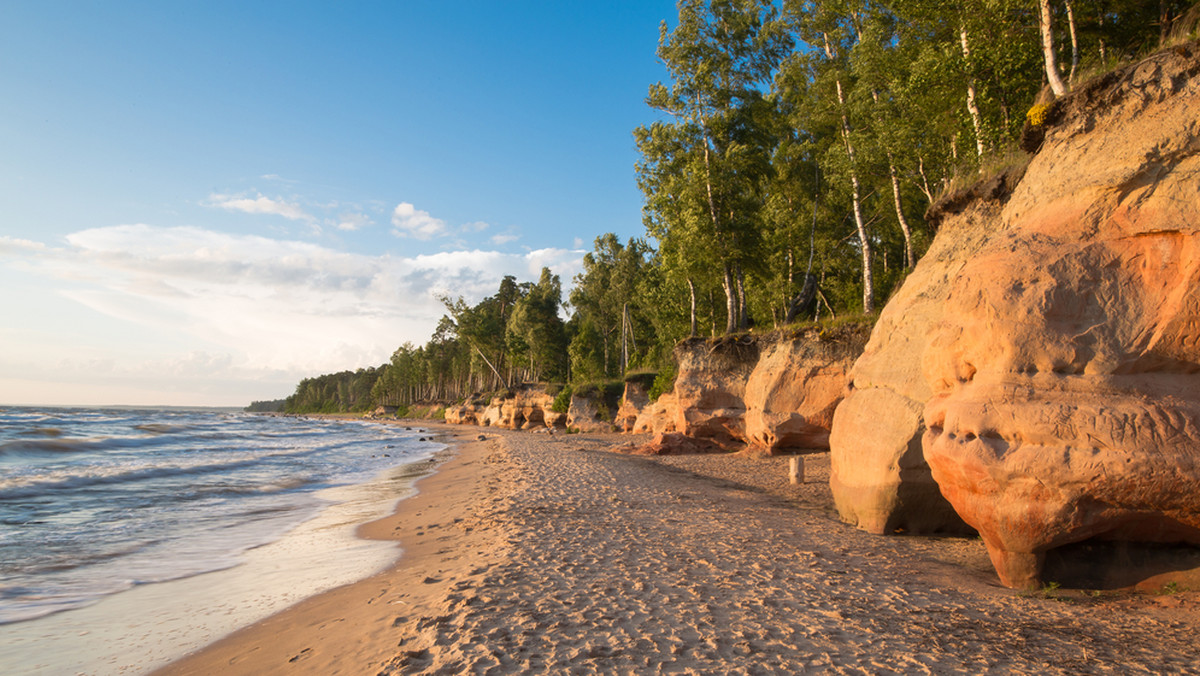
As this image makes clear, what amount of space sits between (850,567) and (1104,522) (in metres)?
2.34

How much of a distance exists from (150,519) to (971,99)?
823 inches

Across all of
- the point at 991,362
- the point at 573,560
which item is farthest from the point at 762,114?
the point at 573,560

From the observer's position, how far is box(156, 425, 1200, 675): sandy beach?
378 centimetres

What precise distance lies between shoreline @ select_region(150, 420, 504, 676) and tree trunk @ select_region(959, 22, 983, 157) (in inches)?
579

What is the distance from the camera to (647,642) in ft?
13.2

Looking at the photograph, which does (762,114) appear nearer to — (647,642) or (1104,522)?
(1104,522)

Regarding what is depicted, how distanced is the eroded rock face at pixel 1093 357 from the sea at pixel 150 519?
23.5 feet

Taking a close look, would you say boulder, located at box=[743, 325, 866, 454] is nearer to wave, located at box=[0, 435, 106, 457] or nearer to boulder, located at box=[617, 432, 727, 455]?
boulder, located at box=[617, 432, 727, 455]

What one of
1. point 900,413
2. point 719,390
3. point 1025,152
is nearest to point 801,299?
point 719,390

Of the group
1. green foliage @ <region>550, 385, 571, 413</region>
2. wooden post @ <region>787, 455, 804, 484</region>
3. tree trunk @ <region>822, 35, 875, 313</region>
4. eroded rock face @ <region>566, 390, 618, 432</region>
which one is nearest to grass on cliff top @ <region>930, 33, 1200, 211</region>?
wooden post @ <region>787, 455, 804, 484</region>

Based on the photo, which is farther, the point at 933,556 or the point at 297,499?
the point at 297,499

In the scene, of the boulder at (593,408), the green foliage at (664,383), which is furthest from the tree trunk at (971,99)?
the boulder at (593,408)

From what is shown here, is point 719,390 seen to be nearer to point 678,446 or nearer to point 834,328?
point 678,446

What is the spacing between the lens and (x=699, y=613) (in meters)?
4.61
